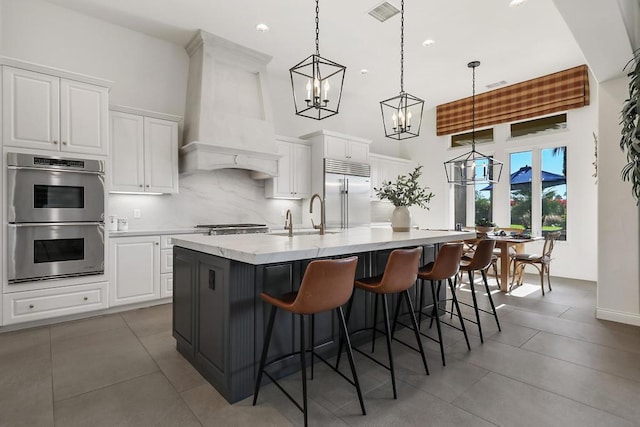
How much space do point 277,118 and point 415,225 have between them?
4.02 meters

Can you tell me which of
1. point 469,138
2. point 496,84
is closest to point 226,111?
point 496,84

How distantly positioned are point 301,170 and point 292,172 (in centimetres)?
19

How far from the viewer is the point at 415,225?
25.3 feet

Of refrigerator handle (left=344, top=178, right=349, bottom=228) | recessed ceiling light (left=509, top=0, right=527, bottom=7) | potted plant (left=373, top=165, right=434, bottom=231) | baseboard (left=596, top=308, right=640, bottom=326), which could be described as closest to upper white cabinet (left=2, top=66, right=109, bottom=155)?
potted plant (left=373, top=165, right=434, bottom=231)

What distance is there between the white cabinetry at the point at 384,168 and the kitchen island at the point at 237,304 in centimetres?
428

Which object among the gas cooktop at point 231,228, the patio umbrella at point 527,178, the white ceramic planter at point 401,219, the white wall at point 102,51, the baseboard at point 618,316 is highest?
the white wall at point 102,51

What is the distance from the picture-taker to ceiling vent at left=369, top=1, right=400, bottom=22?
3693mm

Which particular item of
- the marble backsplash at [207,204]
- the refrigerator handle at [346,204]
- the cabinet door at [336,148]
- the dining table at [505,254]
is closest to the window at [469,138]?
the dining table at [505,254]

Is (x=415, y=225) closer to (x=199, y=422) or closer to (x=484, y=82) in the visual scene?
(x=484, y=82)

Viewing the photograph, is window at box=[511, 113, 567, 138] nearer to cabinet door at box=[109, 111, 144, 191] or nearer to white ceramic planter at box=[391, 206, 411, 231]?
white ceramic planter at box=[391, 206, 411, 231]

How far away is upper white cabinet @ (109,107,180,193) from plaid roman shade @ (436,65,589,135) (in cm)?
537

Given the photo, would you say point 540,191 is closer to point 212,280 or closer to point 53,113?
point 212,280

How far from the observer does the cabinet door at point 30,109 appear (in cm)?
305

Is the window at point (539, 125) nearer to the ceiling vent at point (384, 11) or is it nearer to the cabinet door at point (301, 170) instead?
the ceiling vent at point (384, 11)
